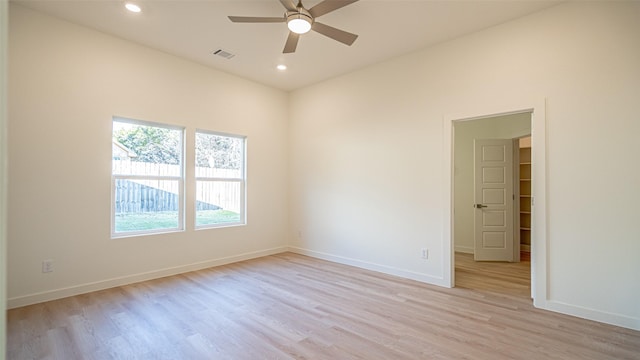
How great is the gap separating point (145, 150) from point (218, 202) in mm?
1389

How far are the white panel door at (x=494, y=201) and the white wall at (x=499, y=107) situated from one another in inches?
78.1

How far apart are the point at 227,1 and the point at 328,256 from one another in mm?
4052

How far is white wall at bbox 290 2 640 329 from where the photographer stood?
2.77m

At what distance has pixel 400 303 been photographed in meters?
3.25

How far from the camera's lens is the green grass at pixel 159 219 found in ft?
13.0

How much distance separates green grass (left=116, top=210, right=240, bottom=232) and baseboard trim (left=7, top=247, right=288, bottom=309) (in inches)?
24.4

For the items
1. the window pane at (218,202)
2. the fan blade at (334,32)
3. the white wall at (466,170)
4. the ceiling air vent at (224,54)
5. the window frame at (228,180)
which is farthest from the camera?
the white wall at (466,170)

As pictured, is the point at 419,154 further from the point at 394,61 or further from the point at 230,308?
the point at 230,308

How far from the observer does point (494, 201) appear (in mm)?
5320

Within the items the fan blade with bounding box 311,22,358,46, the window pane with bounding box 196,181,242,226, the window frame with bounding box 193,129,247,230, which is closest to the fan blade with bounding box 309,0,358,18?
the fan blade with bounding box 311,22,358,46

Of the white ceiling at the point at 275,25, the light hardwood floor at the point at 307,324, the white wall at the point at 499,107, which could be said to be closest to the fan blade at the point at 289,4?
the white ceiling at the point at 275,25

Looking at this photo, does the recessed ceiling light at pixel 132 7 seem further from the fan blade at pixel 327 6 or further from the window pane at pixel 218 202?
the window pane at pixel 218 202

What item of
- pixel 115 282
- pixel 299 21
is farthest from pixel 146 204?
pixel 299 21

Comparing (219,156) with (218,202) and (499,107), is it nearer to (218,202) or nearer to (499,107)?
(218,202)
